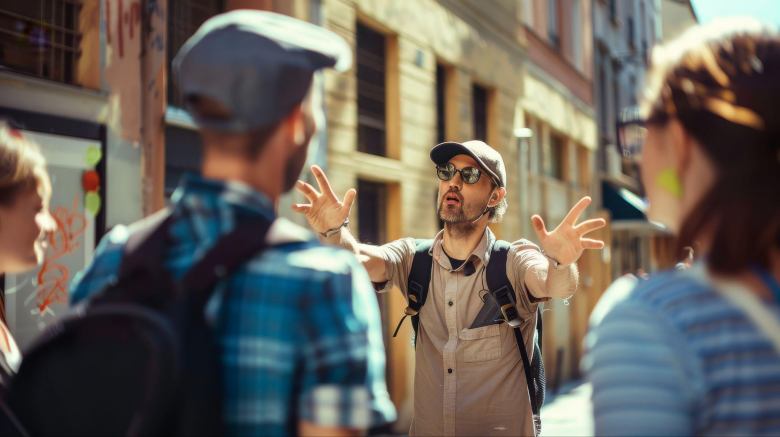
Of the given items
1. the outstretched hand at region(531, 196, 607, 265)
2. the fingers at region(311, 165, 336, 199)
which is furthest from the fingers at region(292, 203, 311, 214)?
the outstretched hand at region(531, 196, 607, 265)

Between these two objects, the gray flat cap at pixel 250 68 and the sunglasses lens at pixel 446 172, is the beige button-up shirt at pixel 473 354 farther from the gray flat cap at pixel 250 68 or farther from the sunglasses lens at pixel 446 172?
the gray flat cap at pixel 250 68

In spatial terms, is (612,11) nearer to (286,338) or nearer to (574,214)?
(574,214)

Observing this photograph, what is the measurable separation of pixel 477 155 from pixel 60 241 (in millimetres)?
3143

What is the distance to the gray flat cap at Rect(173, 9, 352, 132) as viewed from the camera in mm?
1492

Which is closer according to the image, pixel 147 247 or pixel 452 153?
pixel 147 247

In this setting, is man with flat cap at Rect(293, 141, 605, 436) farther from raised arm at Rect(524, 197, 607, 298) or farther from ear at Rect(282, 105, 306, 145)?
ear at Rect(282, 105, 306, 145)

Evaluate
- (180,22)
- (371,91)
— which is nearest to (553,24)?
(371,91)

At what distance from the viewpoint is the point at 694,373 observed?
1.37 m

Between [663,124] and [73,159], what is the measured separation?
5036 millimetres

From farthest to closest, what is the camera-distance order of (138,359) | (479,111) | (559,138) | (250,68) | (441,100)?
(559,138), (479,111), (441,100), (250,68), (138,359)

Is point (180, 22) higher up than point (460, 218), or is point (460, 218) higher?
point (180, 22)

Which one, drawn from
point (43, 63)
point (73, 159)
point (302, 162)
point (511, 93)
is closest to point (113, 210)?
point (73, 159)

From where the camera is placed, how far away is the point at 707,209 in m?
1.45

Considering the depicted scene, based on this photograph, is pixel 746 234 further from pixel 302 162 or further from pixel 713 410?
pixel 302 162
